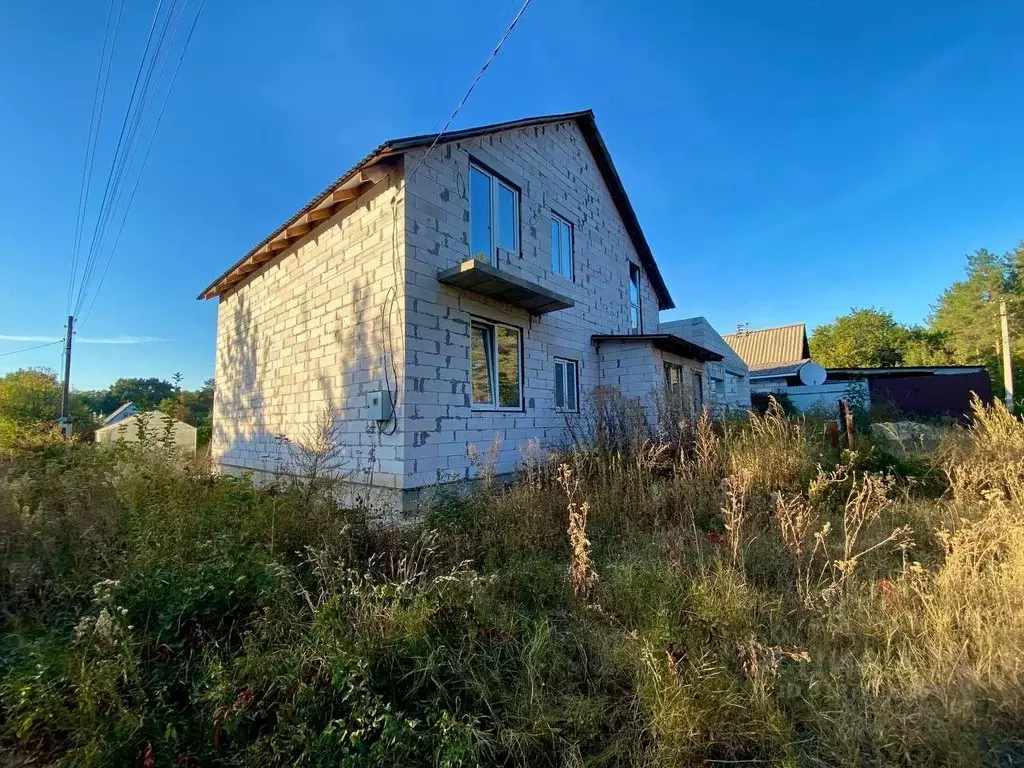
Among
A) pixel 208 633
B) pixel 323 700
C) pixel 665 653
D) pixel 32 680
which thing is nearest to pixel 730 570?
pixel 665 653

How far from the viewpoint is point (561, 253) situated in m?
9.52

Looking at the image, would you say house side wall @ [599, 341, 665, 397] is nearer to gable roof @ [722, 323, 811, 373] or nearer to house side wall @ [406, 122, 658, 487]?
house side wall @ [406, 122, 658, 487]

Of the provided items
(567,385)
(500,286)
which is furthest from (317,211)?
(567,385)

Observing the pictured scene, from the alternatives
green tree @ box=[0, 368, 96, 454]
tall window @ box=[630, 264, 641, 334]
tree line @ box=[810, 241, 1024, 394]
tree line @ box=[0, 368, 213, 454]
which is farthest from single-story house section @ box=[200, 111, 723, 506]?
tree line @ box=[810, 241, 1024, 394]

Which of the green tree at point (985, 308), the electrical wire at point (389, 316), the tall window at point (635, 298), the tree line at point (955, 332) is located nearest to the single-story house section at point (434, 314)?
the electrical wire at point (389, 316)

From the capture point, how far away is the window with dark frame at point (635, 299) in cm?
1232

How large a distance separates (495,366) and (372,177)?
352 centimetres

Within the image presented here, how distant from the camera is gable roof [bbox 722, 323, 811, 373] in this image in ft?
85.1

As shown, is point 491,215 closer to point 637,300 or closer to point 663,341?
point 663,341

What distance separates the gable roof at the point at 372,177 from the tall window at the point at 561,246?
201cm

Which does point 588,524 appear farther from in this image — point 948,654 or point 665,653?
A: point 948,654

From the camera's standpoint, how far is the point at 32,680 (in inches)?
79.7

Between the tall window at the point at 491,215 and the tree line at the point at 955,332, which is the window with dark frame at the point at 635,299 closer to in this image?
the tall window at the point at 491,215

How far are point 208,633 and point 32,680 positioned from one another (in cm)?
69
